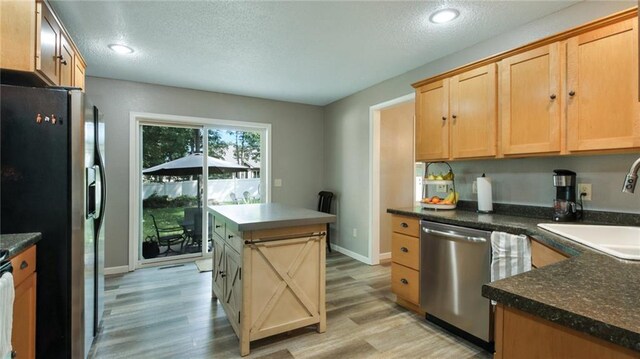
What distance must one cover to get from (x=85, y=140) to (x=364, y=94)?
334cm

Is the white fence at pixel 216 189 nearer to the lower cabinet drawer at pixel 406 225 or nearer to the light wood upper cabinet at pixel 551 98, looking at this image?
the lower cabinet drawer at pixel 406 225

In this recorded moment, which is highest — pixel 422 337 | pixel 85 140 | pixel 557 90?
pixel 557 90

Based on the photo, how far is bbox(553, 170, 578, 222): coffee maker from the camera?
1.97 meters

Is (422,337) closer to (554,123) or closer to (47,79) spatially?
(554,123)

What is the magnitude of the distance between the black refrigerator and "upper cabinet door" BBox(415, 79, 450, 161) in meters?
2.70

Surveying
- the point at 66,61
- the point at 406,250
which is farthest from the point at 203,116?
the point at 406,250

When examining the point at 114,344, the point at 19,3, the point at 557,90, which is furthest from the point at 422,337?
the point at 19,3

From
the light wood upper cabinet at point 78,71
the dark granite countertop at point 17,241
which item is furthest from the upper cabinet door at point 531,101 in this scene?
the light wood upper cabinet at point 78,71

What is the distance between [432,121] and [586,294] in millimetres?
2249

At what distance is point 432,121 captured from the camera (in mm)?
2779

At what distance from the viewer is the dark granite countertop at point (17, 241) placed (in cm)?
125

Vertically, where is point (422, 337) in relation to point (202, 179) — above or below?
below

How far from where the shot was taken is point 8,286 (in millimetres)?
1074

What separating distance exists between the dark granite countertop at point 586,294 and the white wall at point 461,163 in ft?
3.87
